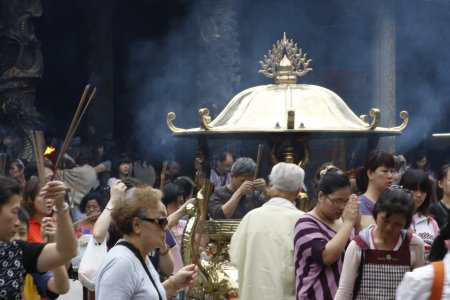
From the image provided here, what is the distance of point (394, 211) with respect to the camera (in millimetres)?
5367

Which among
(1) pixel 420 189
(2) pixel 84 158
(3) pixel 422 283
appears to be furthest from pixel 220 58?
(3) pixel 422 283

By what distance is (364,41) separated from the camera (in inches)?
819

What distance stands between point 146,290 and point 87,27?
43.6ft

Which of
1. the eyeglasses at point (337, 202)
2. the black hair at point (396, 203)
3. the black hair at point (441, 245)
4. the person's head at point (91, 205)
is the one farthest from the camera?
the person's head at point (91, 205)

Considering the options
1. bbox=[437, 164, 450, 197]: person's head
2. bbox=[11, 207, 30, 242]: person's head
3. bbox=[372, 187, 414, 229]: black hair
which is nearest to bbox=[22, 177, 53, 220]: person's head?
bbox=[11, 207, 30, 242]: person's head

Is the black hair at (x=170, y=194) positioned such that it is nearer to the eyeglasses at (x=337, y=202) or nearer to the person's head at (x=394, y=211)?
the eyeglasses at (x=337, y=202)

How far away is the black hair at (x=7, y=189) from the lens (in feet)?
15.2

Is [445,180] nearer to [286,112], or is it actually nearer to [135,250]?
[286,112]

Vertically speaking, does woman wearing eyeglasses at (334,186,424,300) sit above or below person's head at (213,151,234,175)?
above

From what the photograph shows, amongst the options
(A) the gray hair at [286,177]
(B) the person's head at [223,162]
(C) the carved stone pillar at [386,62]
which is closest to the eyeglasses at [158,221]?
(A) the gray hair at [286,177]

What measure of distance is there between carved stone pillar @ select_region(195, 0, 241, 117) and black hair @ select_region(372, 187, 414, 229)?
10.7 meters

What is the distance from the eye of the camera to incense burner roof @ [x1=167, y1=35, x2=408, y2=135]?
25.2 ft

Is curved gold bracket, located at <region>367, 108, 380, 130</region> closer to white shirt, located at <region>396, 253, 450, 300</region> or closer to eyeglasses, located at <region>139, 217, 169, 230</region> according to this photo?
eyeglasses, located at <region>139, 217, 169, 230</region>

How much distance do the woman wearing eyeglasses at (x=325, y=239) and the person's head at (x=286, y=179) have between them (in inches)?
20.3
